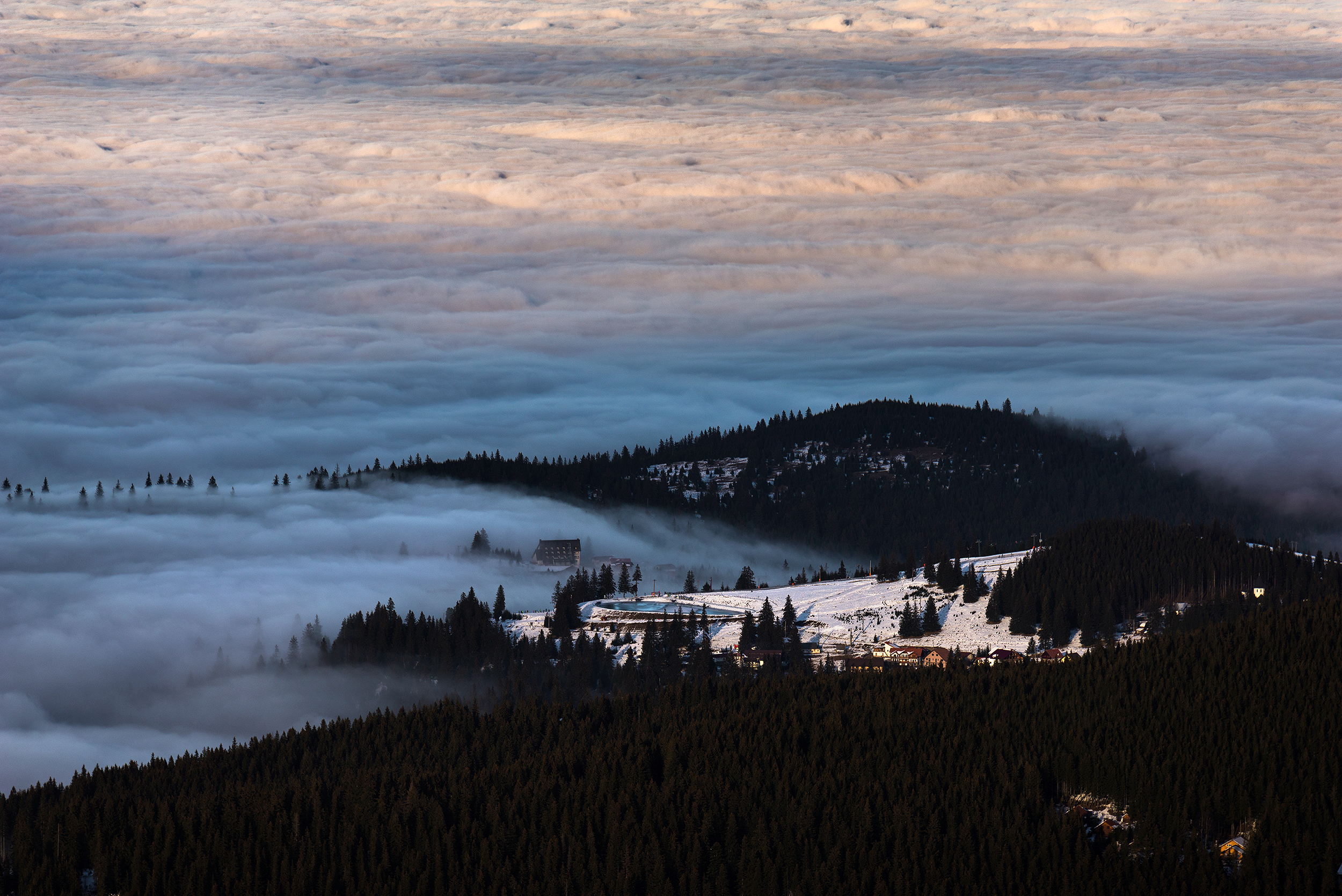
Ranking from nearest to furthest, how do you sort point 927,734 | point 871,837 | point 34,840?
point 871,837 → point 34,840 → point 927,734

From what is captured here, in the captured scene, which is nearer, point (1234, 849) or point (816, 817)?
point (1234, 849)

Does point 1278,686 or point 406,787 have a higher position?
point 1278,686

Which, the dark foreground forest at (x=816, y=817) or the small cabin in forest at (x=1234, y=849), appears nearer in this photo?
the dark foreground forest at (x=816, y=817)

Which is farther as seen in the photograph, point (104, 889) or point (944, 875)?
point (104, 889)

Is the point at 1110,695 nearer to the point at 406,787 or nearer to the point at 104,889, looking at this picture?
the point at 406,787

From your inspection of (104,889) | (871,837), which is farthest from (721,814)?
(104,889)

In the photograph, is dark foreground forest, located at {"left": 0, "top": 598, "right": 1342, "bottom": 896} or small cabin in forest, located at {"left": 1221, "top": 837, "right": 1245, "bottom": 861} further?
small cabin in forest, located at {"left": 1221, "top": 837, "right": 1245, "bottom": 861}

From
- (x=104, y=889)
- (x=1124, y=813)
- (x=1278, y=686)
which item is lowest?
(x=104, y=889)

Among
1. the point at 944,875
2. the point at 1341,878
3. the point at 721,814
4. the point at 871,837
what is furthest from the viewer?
the point at 721,814
